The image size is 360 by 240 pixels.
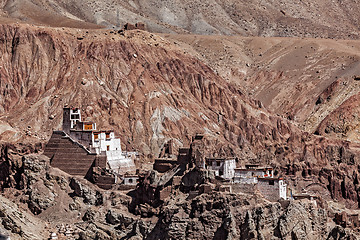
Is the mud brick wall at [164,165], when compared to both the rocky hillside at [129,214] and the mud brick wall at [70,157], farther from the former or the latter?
the mud brick wall at [70,157]

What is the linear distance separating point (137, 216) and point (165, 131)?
6178 cm

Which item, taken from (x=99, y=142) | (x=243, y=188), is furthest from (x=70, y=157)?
(x=243, y=188)

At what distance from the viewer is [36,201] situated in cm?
11669

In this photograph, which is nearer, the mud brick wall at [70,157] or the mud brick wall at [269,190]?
the mud brick wall at [269,190]

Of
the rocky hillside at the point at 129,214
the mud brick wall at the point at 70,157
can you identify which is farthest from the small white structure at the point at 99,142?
the rocky hillside at the point at 129,214

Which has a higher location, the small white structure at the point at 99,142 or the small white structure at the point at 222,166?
the small white structure at the point at 99,142

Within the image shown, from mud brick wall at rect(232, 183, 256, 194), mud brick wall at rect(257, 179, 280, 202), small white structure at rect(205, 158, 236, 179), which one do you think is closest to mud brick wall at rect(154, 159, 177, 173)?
small white structure at rect(205, 158, 236, 179)

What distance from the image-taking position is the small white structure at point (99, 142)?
123 m

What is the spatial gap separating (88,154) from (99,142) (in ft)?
10.4

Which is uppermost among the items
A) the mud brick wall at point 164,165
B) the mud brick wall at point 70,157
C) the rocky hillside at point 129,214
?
the mud brick wall at point 70,157

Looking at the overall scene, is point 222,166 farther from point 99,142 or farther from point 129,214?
point 99,142

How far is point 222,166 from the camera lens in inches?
3999

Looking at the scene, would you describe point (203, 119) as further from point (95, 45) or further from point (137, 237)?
point (137, 237)

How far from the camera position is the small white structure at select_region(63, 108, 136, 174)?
403ft
